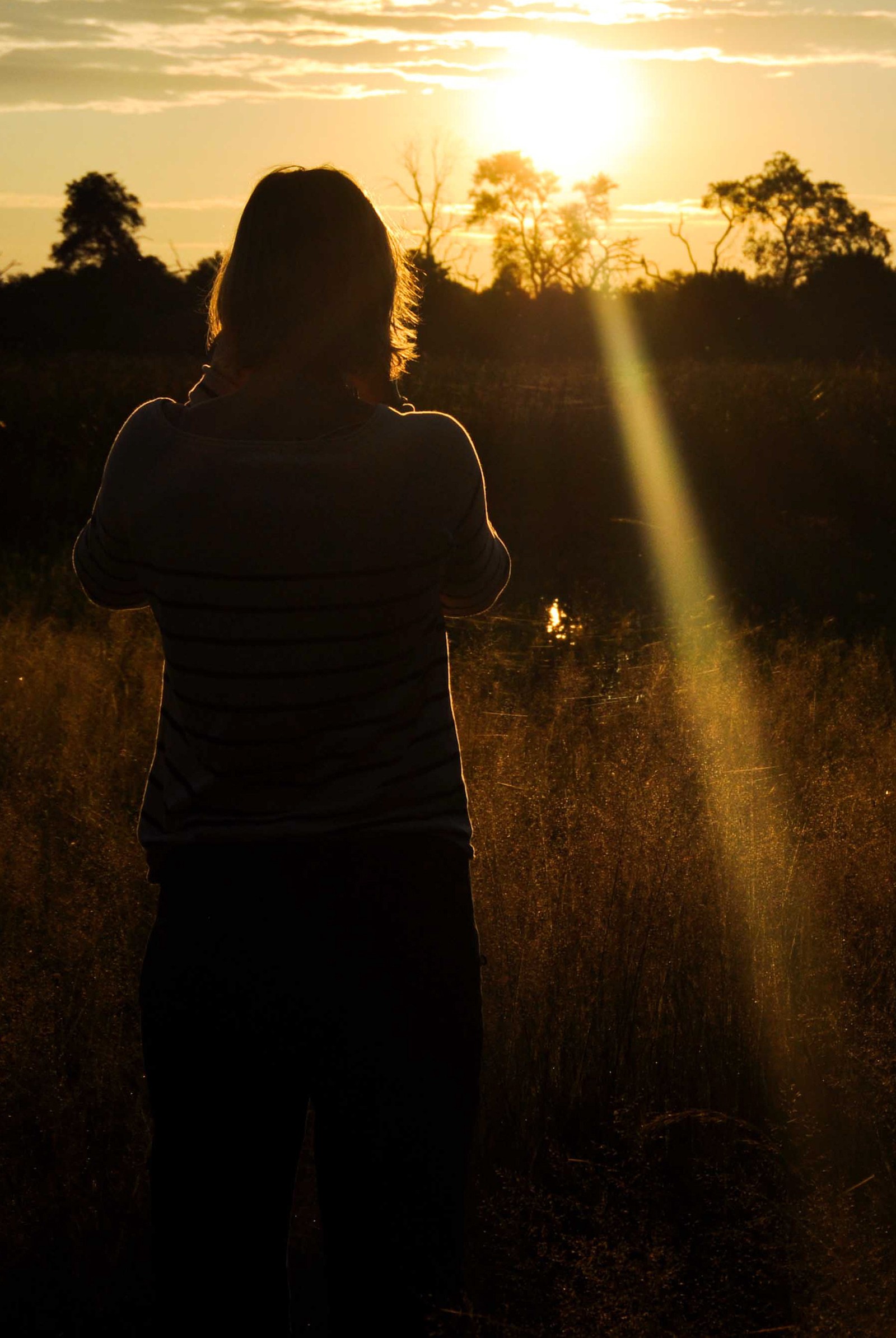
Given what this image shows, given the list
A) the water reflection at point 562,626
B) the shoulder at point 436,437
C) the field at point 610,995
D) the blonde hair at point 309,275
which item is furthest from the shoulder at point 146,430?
the water reflection at point 562,626

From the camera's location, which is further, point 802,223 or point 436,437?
point 802,223

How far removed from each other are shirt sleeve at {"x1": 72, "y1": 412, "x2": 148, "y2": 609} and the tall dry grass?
3.54 ft

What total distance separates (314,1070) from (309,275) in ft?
3.03

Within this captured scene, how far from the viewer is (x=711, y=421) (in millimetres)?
15352

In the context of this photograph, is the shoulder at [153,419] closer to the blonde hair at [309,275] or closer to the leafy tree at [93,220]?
the blonde hair at [309,275]

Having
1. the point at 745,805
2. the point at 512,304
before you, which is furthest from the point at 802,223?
the point at 745,805

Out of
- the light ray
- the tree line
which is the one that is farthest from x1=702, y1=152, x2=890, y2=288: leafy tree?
the light ray

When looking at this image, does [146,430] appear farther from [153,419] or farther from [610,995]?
[610,995]

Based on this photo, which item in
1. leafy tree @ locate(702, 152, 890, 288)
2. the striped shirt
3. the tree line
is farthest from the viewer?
leafy tree @ locate(702, 152, 890, 288)

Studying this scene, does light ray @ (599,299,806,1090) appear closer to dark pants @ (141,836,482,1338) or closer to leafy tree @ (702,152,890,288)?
dark pants @ (141,836,482,1338)

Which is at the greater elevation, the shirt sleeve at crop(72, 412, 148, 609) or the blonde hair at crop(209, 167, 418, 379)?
the blonde hair at crop(209, 167, 418, 379)

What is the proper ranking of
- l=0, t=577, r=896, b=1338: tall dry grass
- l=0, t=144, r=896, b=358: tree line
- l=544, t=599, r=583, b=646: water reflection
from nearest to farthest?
l=0, t=577, r=896, b=1338: tall dry grass
l=544, t=599, r=583, b=646: water reflection
l=0, t=144, r=896, b=358: tree line

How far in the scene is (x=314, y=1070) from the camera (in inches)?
54.2

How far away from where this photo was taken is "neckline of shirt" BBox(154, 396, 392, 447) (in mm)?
1350
